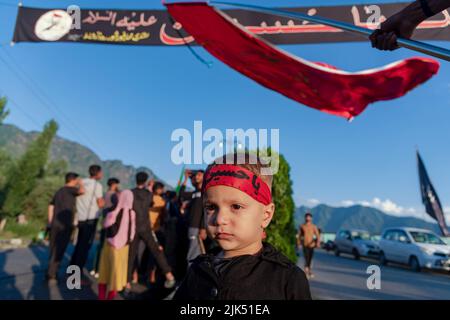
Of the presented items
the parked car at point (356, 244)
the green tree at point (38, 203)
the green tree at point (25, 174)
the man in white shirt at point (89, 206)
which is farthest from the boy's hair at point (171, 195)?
the green tree at point (38, 203)

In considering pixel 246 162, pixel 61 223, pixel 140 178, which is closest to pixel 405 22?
pixel 246 162

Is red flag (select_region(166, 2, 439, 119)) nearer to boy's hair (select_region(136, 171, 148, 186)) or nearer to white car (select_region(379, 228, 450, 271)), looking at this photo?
boy's hair (select_region(136, 171, 148, 186))

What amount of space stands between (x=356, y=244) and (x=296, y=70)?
568 inches

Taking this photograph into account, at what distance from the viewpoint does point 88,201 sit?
5.67 metres

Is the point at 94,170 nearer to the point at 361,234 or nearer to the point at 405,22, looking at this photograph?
the point at 405,22

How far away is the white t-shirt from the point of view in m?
5.64

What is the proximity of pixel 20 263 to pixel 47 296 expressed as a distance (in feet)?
8.98

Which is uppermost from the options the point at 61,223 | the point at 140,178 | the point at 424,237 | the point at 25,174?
the point at 25,174

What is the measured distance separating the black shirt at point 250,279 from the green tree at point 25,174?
1882 cm

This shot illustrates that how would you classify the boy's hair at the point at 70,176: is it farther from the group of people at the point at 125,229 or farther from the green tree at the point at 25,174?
the green tree at the point at 25,174

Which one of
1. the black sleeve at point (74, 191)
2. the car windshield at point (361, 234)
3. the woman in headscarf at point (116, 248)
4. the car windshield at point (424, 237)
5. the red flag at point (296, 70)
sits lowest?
the car windshield at point (361, 234)

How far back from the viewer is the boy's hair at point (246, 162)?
4.22 ft
